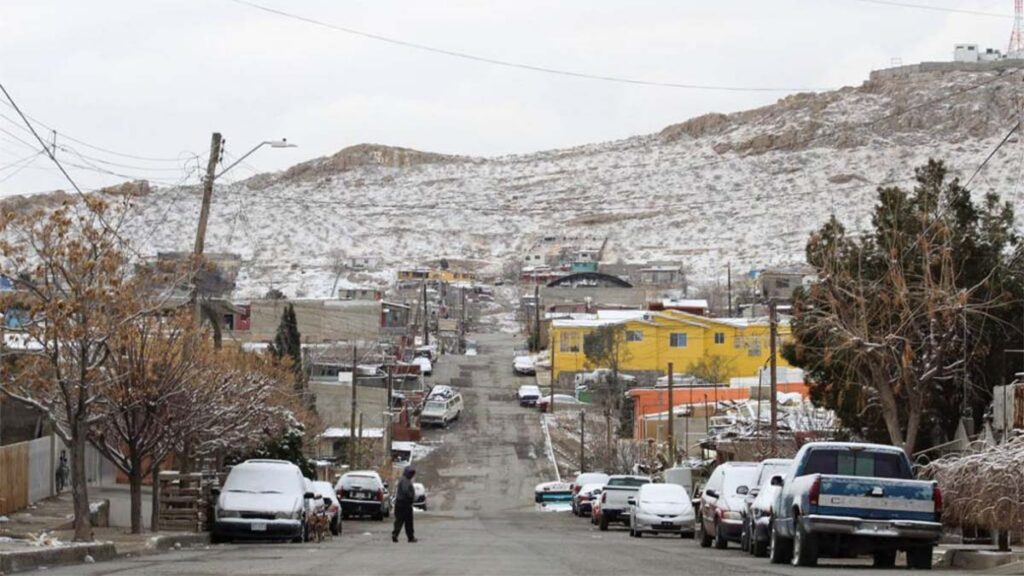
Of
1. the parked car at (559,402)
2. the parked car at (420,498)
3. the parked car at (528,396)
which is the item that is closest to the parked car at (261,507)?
the parked car at (420,498)

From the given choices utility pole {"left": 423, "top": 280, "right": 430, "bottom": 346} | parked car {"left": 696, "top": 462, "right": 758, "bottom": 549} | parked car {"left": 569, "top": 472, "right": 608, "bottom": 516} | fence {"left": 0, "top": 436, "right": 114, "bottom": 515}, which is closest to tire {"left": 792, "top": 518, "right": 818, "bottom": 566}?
parked car {"left": 696, "top": 462, "right": 758, "bottom": 549}

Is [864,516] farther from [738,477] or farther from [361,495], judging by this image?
[361,495]

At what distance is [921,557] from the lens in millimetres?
23750

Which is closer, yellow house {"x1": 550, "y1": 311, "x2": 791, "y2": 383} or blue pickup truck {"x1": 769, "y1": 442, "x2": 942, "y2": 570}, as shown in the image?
blue pickup truck {"x1": 769, "y1": 442, "x2": 942, "y2": 570}

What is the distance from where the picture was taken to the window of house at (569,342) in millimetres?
105438

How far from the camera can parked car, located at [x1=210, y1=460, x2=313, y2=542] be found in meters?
32.6

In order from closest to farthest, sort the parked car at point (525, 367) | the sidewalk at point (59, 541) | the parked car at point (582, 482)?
1. the sidewalk at point (59, 541)
2. the parked car at point (582, 482)
3. the parked car at point (525, 367)

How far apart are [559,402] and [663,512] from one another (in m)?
57.5

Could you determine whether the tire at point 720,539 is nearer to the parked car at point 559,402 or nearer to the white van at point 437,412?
the white van at point 437,412

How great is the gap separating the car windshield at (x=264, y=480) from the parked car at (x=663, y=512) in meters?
9.26

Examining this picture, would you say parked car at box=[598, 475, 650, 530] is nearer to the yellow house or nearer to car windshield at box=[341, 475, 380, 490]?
car windshield at box=[341, 475, 380, 490]

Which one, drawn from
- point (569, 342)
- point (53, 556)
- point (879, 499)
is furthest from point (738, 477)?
point (569, 342)

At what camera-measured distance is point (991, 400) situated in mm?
42219

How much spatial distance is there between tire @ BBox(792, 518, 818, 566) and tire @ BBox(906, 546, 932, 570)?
51.9 inches
